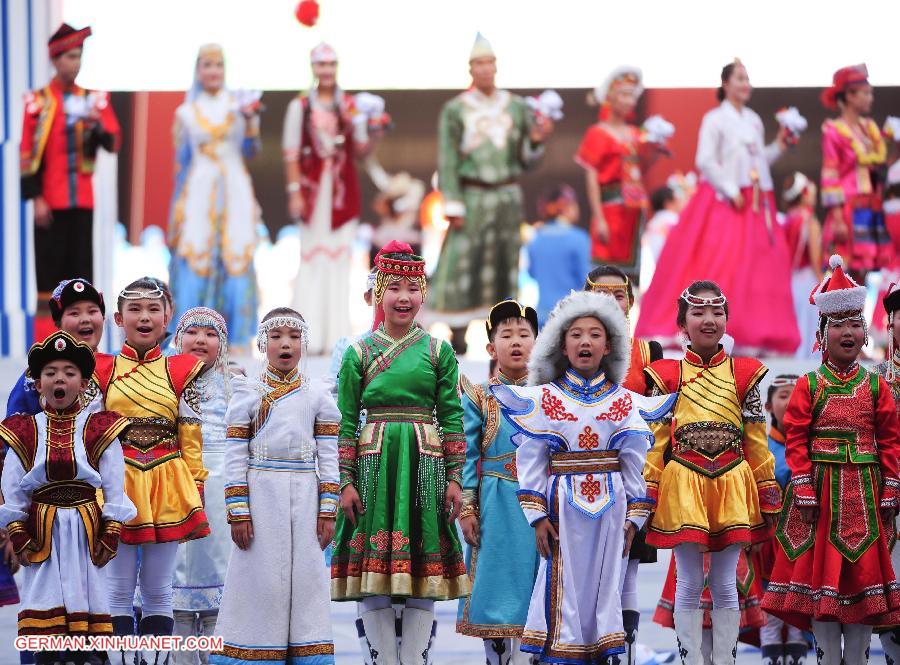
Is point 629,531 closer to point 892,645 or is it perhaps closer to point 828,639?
point 828,639

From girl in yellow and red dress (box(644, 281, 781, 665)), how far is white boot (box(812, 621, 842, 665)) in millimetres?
282

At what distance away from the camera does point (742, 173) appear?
8562 mm

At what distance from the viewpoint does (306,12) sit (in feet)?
28.5

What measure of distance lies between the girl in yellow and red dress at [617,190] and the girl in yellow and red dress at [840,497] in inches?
159

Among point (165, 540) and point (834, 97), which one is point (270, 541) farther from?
point (834, 97)

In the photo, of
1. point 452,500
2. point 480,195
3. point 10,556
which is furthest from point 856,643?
point 480,195

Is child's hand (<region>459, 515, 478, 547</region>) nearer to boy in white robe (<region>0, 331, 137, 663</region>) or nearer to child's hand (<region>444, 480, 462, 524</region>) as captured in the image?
child's hand (<region>444, 480, 462, 524</region>)

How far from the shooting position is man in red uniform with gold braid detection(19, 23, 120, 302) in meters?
7.89

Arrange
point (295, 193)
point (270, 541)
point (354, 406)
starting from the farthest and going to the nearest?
1. point (295, 193)
2. point (354, 406)
3. point (270, 541)

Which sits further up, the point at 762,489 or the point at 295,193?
the point at 295,193

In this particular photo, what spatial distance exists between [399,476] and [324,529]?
0.32m

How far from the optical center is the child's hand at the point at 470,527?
14.6 feet

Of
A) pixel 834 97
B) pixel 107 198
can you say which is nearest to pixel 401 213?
pixel 107 198

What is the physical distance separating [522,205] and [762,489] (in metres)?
4.40
